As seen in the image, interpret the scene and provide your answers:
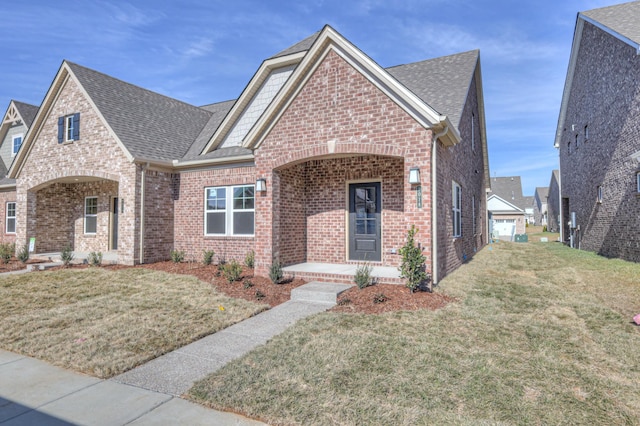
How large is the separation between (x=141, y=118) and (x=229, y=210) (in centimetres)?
574

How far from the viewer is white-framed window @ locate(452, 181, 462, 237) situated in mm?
10875

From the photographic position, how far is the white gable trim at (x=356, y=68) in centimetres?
754

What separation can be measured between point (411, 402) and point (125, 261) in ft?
36.6

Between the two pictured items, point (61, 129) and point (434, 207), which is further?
point (61, 129)

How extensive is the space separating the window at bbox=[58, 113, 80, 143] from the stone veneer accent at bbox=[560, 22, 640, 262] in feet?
64.1

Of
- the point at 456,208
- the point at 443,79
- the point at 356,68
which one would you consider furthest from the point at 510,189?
the point at 356,68

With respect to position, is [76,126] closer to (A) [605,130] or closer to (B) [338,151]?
(B) [338,151]

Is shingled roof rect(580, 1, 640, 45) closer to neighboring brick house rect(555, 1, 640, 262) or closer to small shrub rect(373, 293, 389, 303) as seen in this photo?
neighboring brick house rect(555, 1, 640, 262)

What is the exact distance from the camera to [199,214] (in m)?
Answer: 12.5

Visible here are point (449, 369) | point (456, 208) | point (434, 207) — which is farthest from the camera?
point (456, 208)

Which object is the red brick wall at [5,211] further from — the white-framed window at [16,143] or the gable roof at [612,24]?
the gable roof at [612,24]

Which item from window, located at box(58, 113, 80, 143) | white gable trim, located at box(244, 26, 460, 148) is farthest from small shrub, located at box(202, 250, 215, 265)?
window, located at box(58, 113, 80, 143)

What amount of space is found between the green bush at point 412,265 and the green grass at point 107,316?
309 cm

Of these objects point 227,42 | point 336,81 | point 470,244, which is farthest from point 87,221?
point 470,244
